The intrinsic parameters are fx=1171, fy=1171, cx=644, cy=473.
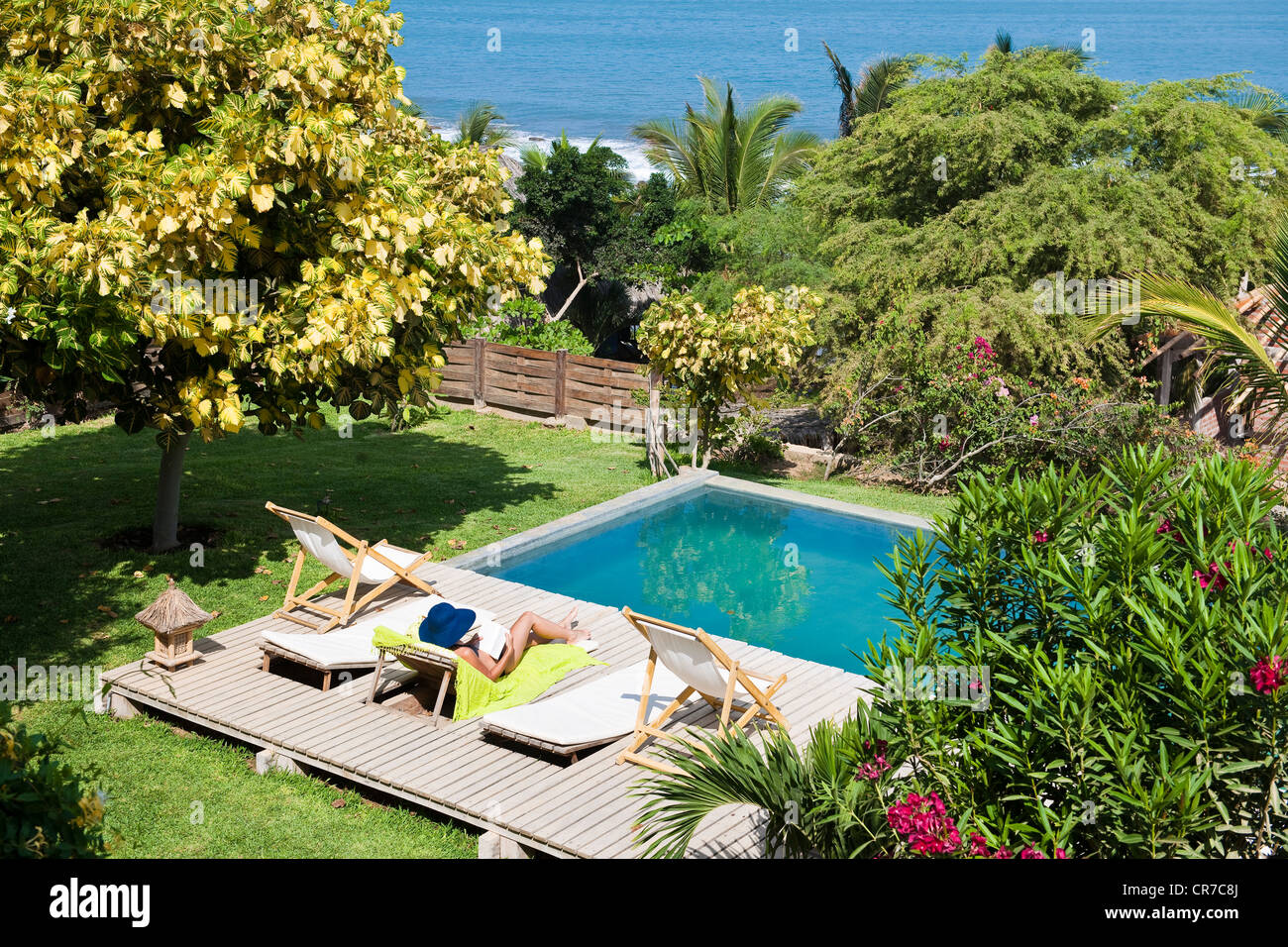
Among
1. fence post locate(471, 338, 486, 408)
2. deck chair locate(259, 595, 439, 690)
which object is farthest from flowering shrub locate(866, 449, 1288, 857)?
fence post locate(471, 338, 486, 408)

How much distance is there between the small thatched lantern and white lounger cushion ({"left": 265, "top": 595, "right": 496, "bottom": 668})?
0.54 metres

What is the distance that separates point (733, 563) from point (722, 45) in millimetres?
120827

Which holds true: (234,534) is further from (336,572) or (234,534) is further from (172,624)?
(172,624)

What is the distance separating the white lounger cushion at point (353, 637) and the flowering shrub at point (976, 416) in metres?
8.02

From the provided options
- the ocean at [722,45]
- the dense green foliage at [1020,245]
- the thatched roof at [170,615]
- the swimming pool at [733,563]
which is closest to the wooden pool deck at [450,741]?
the thatched roof at [170,615]

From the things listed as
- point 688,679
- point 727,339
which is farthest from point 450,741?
point 727,339

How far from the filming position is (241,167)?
9266mm

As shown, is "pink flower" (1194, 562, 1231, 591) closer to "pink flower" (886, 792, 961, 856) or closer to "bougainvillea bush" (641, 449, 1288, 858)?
"bougainvillea bush" (641, 449, 1288, 858)

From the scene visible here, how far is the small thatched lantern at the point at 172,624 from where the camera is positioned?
27.5 ft

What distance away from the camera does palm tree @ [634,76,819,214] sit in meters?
29.8

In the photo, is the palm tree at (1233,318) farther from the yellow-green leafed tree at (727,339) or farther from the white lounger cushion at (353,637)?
the white lounger cushion at (353,637)

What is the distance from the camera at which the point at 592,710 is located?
312 inches
